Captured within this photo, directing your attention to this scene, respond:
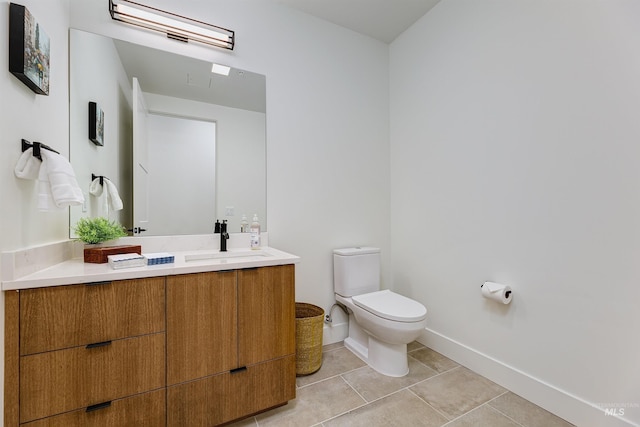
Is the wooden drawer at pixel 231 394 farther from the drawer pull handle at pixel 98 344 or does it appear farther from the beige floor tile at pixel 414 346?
the beige floor tile at pixel 414 346

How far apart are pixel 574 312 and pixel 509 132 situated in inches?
42.5

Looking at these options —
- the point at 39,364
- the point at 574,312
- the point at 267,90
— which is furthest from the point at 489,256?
the point at 39,364

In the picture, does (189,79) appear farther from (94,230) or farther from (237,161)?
(94,230)

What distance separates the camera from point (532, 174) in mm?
1623

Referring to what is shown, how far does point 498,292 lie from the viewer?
1.69 m

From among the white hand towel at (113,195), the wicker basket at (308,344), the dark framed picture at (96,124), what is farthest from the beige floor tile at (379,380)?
the dark framed picture at (96,124)

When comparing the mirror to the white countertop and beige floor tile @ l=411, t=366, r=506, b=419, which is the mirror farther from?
beige floor tile @ l=411, t=366, r=506, b=419

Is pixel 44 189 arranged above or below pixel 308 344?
above

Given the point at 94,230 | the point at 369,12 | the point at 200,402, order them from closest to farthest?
the point at 200,402 < the point at 94,230 < the point at 369,12

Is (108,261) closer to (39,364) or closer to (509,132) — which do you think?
(39,364)

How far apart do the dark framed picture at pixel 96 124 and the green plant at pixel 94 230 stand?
1.57 feet

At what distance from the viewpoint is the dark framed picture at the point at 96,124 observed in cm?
159

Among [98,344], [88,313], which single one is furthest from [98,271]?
[98,344]

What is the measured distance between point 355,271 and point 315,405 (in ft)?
3.16
